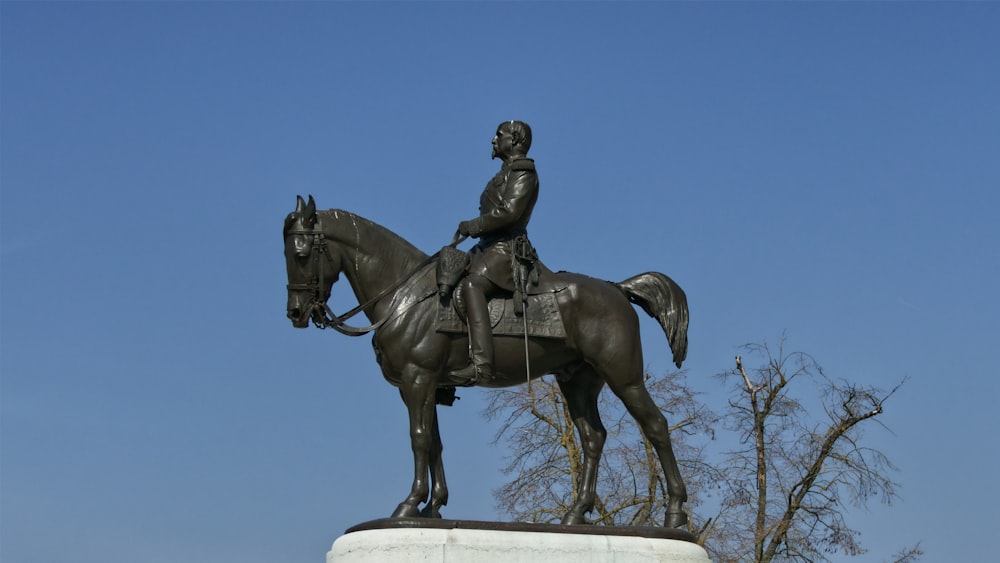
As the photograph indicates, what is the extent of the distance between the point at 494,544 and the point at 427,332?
6.52ft

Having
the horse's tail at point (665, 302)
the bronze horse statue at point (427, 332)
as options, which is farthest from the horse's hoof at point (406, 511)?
the horse's tail at point (665, 302)

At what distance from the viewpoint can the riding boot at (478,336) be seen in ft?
40.3

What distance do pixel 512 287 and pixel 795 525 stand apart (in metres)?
12.6

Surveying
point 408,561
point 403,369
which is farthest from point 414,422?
point 408,561

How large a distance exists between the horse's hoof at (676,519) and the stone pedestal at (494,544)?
0.50m

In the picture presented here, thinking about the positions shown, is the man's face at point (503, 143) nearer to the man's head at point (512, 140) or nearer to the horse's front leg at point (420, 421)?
the man's head at point (512, 140)

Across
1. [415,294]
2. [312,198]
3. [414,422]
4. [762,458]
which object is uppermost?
[762,458]

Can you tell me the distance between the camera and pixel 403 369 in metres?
12.4

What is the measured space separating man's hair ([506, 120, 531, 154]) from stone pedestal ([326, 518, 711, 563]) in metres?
3.53

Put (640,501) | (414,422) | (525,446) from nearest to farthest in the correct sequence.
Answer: (414,422) < (640,501) < (525,446)

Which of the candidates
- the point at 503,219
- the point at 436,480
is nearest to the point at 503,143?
the point at 503,219

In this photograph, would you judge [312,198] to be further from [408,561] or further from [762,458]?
[762,458]

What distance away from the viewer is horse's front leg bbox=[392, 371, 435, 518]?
12211mm

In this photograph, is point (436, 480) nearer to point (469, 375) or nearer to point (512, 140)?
point (469, 375)
